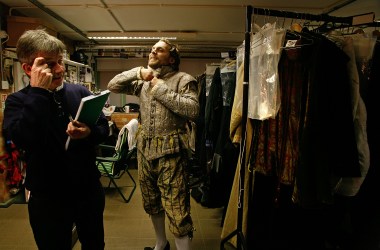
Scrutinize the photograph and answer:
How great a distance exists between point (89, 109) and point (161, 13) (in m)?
2.97

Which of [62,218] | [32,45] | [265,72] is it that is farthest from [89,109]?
[265,72]

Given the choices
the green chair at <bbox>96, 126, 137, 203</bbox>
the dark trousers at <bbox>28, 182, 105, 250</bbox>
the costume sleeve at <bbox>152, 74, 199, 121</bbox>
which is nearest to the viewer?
the dark trousers at <bbox>28, 182, 105, 250</bbox>

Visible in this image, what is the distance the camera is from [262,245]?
1.85 meters

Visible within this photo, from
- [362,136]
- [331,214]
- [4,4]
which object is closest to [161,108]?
[362,136]

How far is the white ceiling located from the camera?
325 centimetres

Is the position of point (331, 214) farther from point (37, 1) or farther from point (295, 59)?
point (37, 1)

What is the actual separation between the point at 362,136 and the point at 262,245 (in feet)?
3.36

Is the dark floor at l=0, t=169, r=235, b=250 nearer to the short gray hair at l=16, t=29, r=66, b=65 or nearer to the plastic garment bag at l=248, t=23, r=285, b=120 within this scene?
the plastic garment bag at l=248, t=23, r=285, b=120

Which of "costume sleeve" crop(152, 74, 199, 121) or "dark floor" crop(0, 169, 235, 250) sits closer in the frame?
"costume sleeve" crop(152, 74, 199, 121)

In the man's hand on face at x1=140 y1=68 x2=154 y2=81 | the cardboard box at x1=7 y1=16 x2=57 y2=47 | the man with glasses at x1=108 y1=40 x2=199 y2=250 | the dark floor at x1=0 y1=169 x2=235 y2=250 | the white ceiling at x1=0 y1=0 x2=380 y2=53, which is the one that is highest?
the white ceiling at x1=0 y1=0 x2=380 y2=53

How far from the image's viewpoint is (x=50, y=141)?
1.11 meters

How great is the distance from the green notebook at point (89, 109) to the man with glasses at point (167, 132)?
1.64 feet

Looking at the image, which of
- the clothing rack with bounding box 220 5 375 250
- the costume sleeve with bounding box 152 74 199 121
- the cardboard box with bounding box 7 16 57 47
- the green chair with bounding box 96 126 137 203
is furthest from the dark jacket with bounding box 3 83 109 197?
the cardboard box with bounding box 7 16 57 47

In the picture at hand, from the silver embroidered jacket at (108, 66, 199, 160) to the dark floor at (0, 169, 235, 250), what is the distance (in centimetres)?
102
